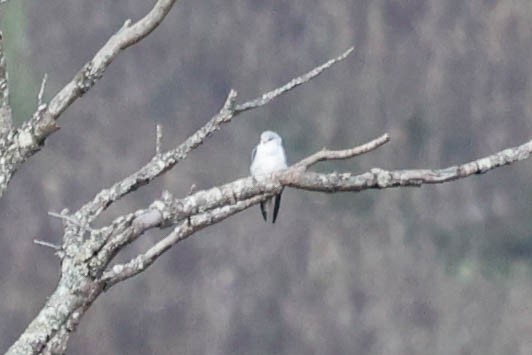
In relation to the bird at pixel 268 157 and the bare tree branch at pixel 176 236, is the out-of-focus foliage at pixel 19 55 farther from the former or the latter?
the bare tree branch at pixel 176 236

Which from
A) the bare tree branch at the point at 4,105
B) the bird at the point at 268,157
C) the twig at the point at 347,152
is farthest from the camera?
the bird at the point at 268,157

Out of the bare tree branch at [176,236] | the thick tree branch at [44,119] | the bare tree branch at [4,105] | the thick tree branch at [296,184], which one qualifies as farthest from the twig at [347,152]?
the bare tree branch at [4,105]

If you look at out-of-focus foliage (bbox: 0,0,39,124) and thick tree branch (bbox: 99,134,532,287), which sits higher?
out-of-focus foliage (bbox: 0,0,39,124)

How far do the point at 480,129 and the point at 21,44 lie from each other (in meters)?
2.23

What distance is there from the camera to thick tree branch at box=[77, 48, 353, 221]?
279cm

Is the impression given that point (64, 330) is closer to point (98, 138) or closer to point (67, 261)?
point (67, 261)

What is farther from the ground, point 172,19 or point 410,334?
point 172,19

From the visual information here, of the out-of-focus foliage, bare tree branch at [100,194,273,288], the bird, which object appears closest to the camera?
bare tree branch at [100,194,273,288]

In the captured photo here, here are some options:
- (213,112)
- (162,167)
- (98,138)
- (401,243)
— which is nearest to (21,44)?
(98,138)

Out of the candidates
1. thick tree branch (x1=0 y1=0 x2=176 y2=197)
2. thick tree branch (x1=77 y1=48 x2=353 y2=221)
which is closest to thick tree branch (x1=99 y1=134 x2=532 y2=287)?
thick tree branch (x1=77 y1=48 x2=353 y2=221)

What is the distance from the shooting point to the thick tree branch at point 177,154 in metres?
2.79

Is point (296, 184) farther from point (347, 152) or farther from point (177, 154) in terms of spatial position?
point (177, 154)

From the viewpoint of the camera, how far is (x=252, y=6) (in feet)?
20.2

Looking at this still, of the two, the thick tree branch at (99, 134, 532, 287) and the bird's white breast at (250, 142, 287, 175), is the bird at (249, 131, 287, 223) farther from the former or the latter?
the thick tree branch at (99, 134, 532, 287)
